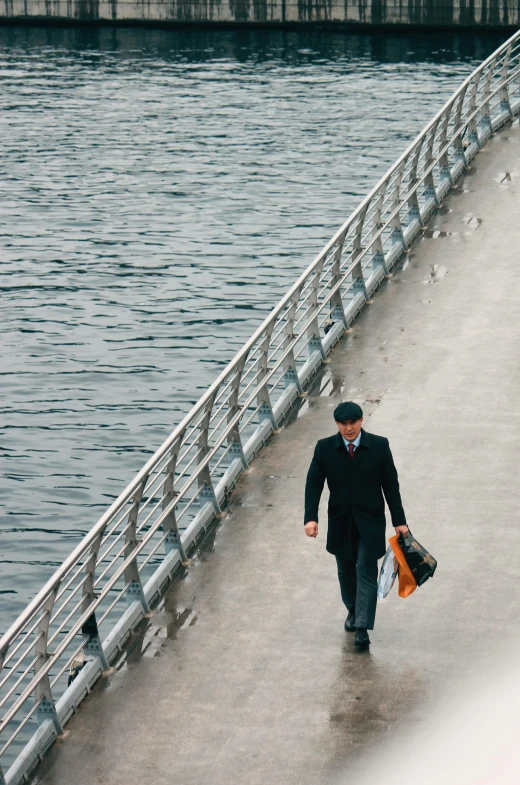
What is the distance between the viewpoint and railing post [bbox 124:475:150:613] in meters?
10.9

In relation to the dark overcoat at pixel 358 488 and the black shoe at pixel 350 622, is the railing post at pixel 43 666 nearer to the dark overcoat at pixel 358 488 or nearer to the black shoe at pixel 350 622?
the dark overcoat at pixel 358 488

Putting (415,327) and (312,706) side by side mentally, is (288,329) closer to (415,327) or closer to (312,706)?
(415,327)

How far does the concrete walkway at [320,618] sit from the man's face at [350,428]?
5.66 ft

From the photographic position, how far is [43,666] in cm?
943

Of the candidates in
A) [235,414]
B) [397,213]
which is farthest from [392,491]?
[397,213]

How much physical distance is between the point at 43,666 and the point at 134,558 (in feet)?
5.67

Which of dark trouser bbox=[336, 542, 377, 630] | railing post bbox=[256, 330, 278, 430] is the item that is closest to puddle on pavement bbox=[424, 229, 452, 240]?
railing post bbox=[256, 330, 278, 430]

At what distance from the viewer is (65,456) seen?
21.3 m

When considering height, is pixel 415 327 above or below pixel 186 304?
above

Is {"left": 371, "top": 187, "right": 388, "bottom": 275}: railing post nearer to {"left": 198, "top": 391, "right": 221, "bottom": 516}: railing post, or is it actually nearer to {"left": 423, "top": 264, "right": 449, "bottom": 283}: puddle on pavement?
{"left": 423, "top": 264, "right": 449, "bottom": 283}: puddle on pavement

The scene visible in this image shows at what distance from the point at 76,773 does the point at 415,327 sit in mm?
9151

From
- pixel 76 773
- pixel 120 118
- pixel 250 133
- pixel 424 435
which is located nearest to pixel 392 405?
pixel 424 435

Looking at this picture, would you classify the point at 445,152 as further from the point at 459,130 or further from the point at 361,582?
A: the point at 361,582

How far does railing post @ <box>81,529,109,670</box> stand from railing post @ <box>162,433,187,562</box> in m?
1.45
